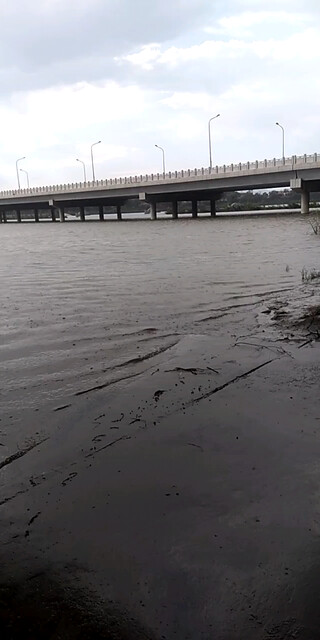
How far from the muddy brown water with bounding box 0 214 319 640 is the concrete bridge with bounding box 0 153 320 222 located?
5442cm

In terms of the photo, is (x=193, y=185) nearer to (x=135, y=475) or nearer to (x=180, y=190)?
(x=180, y=190)

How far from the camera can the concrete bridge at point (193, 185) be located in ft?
197

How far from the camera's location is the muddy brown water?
8.90 feet

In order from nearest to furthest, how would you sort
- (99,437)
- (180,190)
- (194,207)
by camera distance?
(99,437) < (180,190) < (194,207)

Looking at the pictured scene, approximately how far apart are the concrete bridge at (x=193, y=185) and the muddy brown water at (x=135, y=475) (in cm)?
Answer: 5442

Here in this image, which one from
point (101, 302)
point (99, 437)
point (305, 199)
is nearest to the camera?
point (99, 437)

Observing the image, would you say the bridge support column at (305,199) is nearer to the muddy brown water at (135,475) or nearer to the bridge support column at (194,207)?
the bridge support column at (194,207)

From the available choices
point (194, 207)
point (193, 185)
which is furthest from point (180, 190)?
point (194, 207)

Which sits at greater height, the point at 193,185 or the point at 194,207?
the point at 193,185

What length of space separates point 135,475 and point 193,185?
2769 inches

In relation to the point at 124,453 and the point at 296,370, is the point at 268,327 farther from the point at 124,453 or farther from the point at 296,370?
the point at 124,453

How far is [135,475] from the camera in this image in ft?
13.4

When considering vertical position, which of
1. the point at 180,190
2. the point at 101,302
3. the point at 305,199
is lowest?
the point at 101,302

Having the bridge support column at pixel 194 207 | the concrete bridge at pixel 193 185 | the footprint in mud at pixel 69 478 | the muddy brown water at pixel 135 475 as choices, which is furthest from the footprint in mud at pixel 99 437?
the bridge support column at pixel 194 207
